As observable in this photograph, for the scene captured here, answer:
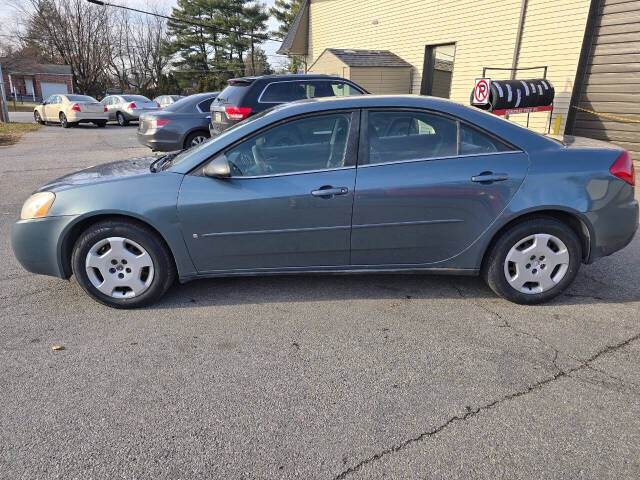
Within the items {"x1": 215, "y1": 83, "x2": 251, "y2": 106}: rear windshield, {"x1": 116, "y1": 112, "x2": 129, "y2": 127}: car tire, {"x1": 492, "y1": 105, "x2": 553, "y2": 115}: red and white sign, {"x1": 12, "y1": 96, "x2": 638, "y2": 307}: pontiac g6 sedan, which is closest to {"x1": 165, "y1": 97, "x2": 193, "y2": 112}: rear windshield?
{"x1": 215, "y1": 83, "x2": 251, "y2": 106}: rear windshield

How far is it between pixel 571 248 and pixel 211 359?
2755mm

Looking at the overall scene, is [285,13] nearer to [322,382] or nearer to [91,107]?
[91,107]

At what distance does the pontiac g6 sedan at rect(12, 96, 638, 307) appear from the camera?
3.24 meters

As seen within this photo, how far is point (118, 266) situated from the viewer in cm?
336

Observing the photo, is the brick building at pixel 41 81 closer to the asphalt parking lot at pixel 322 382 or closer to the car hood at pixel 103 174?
the car hood at pixel 103 174

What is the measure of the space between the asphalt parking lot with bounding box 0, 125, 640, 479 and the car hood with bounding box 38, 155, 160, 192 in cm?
90

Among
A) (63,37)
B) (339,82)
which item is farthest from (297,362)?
(63,37)

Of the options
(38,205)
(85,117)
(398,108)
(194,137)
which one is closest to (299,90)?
(194,137)

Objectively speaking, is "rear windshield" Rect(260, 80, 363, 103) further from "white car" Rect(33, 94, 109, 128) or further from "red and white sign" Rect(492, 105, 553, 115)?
"white car" Rect(33, 94, 109, 128)

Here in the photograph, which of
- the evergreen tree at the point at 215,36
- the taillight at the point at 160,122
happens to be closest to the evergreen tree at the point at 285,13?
the evergreen tree at the point at 215,36

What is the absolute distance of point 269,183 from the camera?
3246 millimetres

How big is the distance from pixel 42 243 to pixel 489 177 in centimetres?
336

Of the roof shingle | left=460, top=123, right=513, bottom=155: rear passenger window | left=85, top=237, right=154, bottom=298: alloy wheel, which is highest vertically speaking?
the roof shingle

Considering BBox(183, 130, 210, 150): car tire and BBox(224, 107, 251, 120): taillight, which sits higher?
BBox(224, 107, 251, 120): taillight
